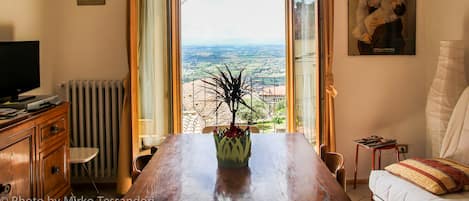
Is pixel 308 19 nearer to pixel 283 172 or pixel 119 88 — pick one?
pixel 119 88

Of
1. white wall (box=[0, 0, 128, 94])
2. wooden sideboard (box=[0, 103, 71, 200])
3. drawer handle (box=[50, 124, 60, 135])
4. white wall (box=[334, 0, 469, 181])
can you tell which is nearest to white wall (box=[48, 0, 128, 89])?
white wall (box=[0, 0, 128, 94])

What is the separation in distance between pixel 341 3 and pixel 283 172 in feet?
8.29

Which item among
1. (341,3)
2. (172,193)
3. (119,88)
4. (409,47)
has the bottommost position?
(172,193)

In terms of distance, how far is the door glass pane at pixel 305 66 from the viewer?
15.2 ft

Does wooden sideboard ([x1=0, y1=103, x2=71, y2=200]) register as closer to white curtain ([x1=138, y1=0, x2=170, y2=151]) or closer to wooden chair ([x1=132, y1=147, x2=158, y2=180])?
wooden chair ([x1=132, y1=147, x2=158, y2=180])

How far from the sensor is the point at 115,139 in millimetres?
4668

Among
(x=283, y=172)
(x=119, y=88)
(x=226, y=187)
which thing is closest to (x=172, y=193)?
(x=226, y=187)

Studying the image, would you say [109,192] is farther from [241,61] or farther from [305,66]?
[305,66]

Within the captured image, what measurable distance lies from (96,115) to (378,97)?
2.55 m

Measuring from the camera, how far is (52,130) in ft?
10.9

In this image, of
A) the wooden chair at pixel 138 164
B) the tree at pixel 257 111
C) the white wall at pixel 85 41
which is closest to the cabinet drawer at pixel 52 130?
the wooden chair at pixel 138 164

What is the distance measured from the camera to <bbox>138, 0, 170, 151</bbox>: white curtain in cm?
457

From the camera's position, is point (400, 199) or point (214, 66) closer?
point (400, 199)

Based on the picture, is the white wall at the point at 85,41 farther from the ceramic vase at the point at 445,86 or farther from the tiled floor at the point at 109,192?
the ceramic vase at the point at 445,86
